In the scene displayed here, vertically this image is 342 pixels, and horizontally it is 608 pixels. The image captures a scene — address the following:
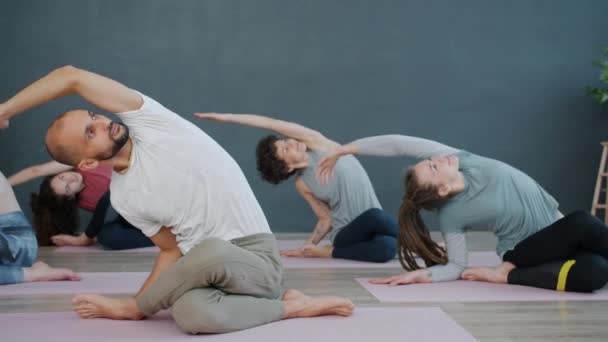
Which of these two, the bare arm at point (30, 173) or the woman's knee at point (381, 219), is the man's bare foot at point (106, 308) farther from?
the bare arm at point (30, 173)

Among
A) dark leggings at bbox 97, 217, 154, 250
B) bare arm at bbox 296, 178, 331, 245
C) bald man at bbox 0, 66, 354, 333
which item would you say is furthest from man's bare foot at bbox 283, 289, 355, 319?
dark leggings at bbox 97, 217, 154, 250

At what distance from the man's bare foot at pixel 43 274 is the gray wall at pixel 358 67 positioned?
259cm

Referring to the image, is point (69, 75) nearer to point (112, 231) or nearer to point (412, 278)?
point (412, 278)

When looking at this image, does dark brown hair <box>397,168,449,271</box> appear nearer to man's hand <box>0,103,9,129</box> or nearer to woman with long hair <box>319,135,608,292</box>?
woman with long hair <box>319,135,608,292</box>

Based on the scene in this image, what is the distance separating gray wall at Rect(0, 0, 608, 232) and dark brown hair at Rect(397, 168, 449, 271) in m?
2.59

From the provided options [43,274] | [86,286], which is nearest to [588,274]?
[86,286]

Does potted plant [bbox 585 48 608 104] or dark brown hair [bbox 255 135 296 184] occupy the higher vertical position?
potted plant [bbox 585 48 608 104]

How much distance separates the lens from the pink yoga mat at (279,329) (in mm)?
2064

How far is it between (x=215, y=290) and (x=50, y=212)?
296 cm

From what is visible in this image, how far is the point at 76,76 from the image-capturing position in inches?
82.8

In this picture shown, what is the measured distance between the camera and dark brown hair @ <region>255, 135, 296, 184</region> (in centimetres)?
395

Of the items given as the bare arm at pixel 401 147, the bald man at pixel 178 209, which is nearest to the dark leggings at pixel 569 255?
the bare arm at pixel 401 147

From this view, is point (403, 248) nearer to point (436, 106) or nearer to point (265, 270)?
point (265, 270)

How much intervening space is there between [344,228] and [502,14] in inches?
110
